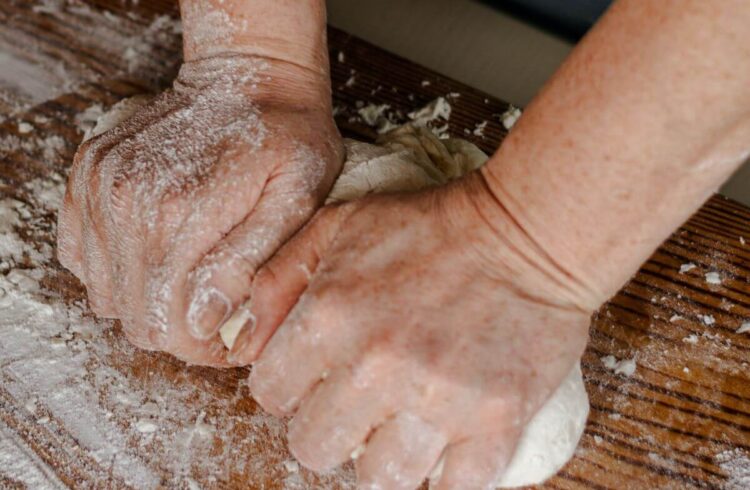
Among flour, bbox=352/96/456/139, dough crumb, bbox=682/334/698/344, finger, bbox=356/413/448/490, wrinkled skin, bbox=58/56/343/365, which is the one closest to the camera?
finger, bbox=356/413/448/490

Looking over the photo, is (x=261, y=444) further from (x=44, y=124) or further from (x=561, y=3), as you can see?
(x=561, y=3)

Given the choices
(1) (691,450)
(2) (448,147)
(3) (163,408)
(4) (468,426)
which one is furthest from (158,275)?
(1) (691,450)

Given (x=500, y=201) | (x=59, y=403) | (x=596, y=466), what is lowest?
(x=59, y=403)

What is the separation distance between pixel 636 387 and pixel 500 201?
0.46 m

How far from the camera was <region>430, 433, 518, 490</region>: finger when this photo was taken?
0.74 meters

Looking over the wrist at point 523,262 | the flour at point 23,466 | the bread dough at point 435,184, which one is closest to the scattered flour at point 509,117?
the bread dough at point 435,184

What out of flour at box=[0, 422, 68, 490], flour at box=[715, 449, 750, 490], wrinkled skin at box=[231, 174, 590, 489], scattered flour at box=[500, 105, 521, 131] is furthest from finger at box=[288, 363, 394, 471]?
scattered flour at box=[500, 105, 521, 131]

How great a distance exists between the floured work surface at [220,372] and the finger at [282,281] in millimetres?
193

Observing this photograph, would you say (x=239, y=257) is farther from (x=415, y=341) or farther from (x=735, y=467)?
(x=735, y=467)

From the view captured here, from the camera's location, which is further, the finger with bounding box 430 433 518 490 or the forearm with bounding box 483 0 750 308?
the finger with bounding box 430 433 518 490

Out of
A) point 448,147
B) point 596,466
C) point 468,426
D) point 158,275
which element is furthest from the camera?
point 448,147

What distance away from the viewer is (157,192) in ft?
2.85

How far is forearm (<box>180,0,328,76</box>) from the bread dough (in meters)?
0.16

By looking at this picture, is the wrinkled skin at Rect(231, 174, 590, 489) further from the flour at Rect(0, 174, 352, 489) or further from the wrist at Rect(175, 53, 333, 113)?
the wrist at Rect(175, 53, 333, 113)
